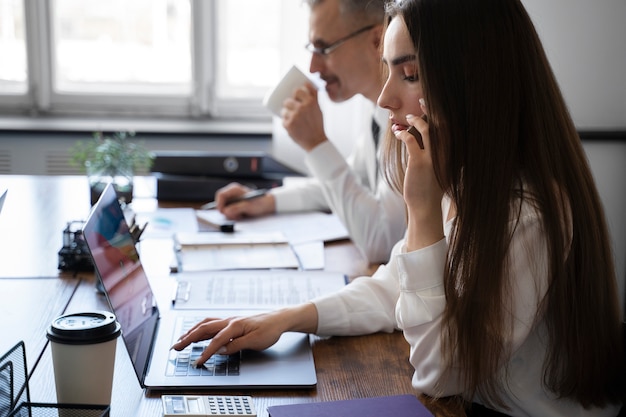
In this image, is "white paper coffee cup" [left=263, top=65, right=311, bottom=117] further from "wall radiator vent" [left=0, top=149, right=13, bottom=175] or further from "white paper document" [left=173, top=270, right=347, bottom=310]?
"wall radiator vent" [left=0, top=149, right=13, bottom=175]

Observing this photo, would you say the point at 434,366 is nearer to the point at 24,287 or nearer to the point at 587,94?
the point at 24,287

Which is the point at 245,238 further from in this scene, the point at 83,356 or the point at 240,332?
the point at 83,356

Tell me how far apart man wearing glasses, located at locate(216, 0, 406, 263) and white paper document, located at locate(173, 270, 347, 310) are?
224 mm

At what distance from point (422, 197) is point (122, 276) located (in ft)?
1.55

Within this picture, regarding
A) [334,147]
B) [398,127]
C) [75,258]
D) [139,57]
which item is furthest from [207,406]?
[139,57]

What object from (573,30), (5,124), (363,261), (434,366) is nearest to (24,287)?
(363,261)

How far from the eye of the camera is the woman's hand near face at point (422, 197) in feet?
3.92

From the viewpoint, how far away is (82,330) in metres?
0.97

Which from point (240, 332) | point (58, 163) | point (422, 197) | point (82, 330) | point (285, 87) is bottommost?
point (58, 163)

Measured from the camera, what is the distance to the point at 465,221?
1.15 meters

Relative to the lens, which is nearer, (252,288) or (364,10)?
(252,288)

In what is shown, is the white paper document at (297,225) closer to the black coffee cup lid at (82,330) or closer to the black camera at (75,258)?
the black camera at (75,258)

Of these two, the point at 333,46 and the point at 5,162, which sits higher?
the point at 333,46

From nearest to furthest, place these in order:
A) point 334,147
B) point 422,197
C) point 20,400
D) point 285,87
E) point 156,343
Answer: point 20,400, point 422,197, point 156,343, point 334,147, point 285,87
